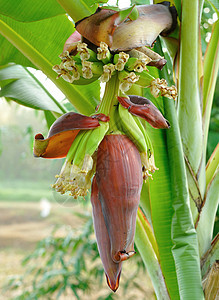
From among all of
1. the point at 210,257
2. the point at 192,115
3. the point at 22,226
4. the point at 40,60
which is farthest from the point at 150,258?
the point at 22,226

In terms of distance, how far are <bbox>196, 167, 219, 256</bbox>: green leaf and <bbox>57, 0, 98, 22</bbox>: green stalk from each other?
0.90 feet

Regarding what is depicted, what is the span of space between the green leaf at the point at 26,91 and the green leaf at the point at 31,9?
0.50ft

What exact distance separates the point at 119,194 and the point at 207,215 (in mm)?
A: 245

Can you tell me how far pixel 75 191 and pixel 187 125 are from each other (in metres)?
0.23

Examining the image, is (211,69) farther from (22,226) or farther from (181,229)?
(22,226)

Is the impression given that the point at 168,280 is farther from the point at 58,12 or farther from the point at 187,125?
the point at 58,12

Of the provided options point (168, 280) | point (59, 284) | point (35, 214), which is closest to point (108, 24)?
point (168, 280)

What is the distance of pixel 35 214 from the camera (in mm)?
6016

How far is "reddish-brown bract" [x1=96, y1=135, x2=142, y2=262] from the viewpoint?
257 millimetres

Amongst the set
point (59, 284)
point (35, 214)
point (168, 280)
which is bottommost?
point (35, 214)

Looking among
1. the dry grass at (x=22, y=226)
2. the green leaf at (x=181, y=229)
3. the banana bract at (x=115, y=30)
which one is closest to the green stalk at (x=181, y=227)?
the green leaf at (x=181, y=229)

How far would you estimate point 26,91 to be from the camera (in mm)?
518

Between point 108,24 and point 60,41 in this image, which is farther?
point 60,41

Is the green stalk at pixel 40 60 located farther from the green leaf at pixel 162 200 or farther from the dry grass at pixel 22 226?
the dry grass at pixel 22 226
